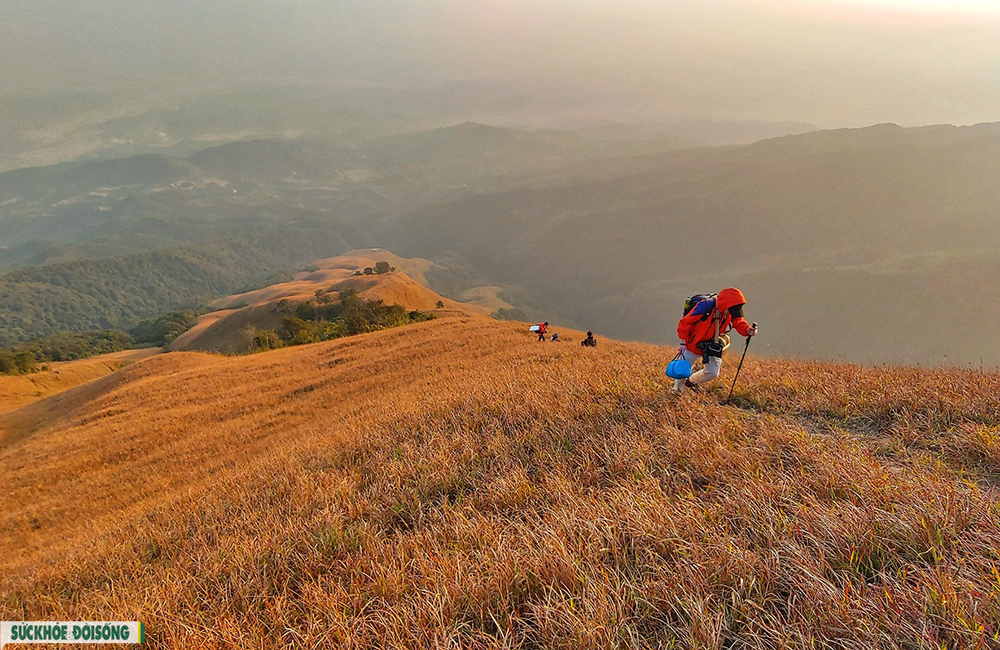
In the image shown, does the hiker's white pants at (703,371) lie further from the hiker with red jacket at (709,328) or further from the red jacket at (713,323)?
the red jacket at (713,323)

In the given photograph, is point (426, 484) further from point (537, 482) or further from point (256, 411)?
point (256, 411)

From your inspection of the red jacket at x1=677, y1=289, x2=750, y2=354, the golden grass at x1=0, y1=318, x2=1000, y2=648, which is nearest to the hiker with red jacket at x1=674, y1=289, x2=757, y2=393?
the red jacket at x1=677, y1=289, x2=750, y2=354

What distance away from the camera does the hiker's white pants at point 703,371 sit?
5.89 metres

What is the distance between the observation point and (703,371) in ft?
19.7

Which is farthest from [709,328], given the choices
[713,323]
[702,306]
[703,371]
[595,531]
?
[595,531]

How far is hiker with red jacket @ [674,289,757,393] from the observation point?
18.7 feet

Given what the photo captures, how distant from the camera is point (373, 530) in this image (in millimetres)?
3965

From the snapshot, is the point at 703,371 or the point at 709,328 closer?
the point at 709,328

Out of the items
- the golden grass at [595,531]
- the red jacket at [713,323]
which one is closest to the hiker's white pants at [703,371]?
the red jacket at [713,323]

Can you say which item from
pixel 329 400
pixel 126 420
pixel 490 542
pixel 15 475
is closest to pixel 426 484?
pixel 490 542

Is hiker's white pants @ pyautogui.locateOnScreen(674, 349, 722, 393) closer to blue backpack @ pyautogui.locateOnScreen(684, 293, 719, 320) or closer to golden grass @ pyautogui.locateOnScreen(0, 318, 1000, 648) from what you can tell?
golden grass @ pyautogui.locateOnScreen(0, 318, 1000, 648)

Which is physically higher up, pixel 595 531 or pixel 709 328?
pixel 709 328

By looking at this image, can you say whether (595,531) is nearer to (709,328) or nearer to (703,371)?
(703,371)

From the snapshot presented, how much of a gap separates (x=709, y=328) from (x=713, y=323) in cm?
9
